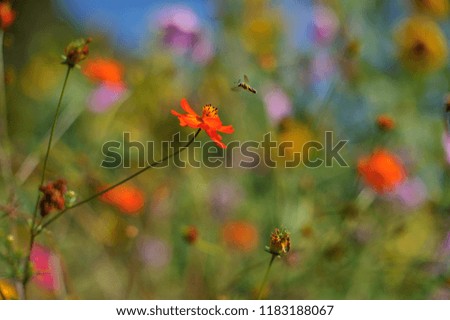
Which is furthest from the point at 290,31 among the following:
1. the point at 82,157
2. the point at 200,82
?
the point at 82,157

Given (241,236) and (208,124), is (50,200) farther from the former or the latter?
(241,236)

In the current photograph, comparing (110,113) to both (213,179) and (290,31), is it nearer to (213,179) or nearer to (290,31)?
(213,179)

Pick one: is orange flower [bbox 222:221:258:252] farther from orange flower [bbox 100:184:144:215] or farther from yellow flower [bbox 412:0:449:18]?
yellow flower [bbox 412:0:449:18]

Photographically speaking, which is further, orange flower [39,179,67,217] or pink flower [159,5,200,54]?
pink flower [159,5,200,54]

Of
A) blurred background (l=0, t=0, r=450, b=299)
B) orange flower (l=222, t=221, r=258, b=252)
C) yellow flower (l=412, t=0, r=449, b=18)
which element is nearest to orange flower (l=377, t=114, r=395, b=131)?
blurred background (l=0, t=0, r=450, b=299)

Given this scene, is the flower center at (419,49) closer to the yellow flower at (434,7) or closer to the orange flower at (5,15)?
the yellow flower at (434,7)

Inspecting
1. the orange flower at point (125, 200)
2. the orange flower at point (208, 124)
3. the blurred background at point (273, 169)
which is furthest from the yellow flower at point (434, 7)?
the orange flower at point (208, 124)
